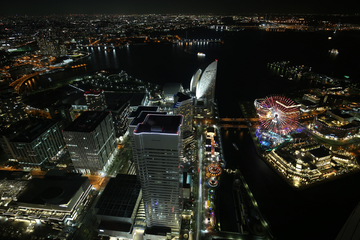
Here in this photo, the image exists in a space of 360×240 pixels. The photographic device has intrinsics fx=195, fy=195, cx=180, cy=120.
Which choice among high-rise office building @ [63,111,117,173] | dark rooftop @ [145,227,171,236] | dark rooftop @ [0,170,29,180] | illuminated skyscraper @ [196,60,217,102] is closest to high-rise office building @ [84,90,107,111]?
high-rise office building @ [63,111,117,173]

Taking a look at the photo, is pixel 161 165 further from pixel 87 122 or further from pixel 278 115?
pixel 278 115

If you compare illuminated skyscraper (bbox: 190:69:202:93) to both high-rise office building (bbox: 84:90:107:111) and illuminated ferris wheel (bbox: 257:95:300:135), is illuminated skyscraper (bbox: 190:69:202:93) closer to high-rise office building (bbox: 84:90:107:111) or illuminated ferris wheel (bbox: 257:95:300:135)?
illuminated ferris wheel (bbox: 257:95:300:135)

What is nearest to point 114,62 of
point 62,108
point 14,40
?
point 62,108

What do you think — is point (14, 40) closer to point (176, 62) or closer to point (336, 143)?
point (176, 62)

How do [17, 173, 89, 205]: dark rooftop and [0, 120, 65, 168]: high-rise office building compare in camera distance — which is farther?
[0, 120, 65, 168]: high-rise office building

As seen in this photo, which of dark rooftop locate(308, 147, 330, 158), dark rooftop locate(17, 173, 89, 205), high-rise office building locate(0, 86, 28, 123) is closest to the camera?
dark rooftop locate(17, 173, 89, 205)

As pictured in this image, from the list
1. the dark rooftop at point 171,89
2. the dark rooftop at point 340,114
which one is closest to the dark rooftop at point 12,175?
the dark rooftop at point 171,89

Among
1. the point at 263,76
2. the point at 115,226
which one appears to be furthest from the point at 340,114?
the point at 115,226
